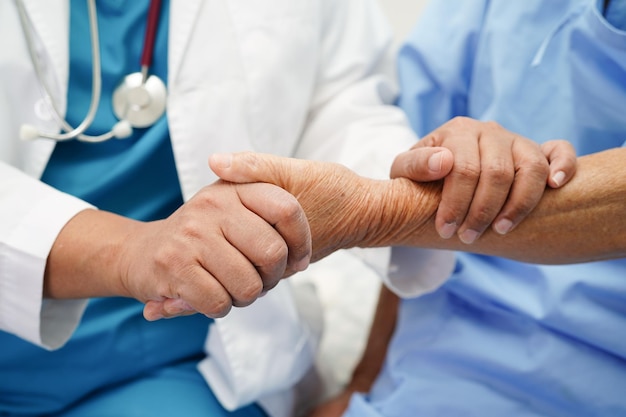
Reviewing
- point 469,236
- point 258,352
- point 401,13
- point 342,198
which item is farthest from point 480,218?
point 401,13

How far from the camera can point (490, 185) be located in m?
0.64

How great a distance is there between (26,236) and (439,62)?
0.61 metres

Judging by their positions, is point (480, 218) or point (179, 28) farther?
point (179, 28)

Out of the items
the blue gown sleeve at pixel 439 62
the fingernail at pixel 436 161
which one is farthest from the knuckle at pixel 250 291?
the blue gown sleeve at pixel 439 62

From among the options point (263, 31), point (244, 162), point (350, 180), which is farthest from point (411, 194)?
point (263, 31)

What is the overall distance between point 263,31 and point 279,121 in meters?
0.12

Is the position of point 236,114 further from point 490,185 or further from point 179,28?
point 490,185

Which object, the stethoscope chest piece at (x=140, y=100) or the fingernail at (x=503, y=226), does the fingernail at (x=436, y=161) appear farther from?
the stethoscope chest piece at (x=140, y=100)

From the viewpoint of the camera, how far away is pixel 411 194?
0.69 meters

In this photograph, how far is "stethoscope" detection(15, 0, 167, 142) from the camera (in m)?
0.74

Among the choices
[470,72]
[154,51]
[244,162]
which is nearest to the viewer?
[244,162]

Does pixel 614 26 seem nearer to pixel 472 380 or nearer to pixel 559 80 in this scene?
pixel 559 80

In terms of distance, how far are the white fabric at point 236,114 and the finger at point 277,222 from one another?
223 millimetres

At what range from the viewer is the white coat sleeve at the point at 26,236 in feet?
2.15
